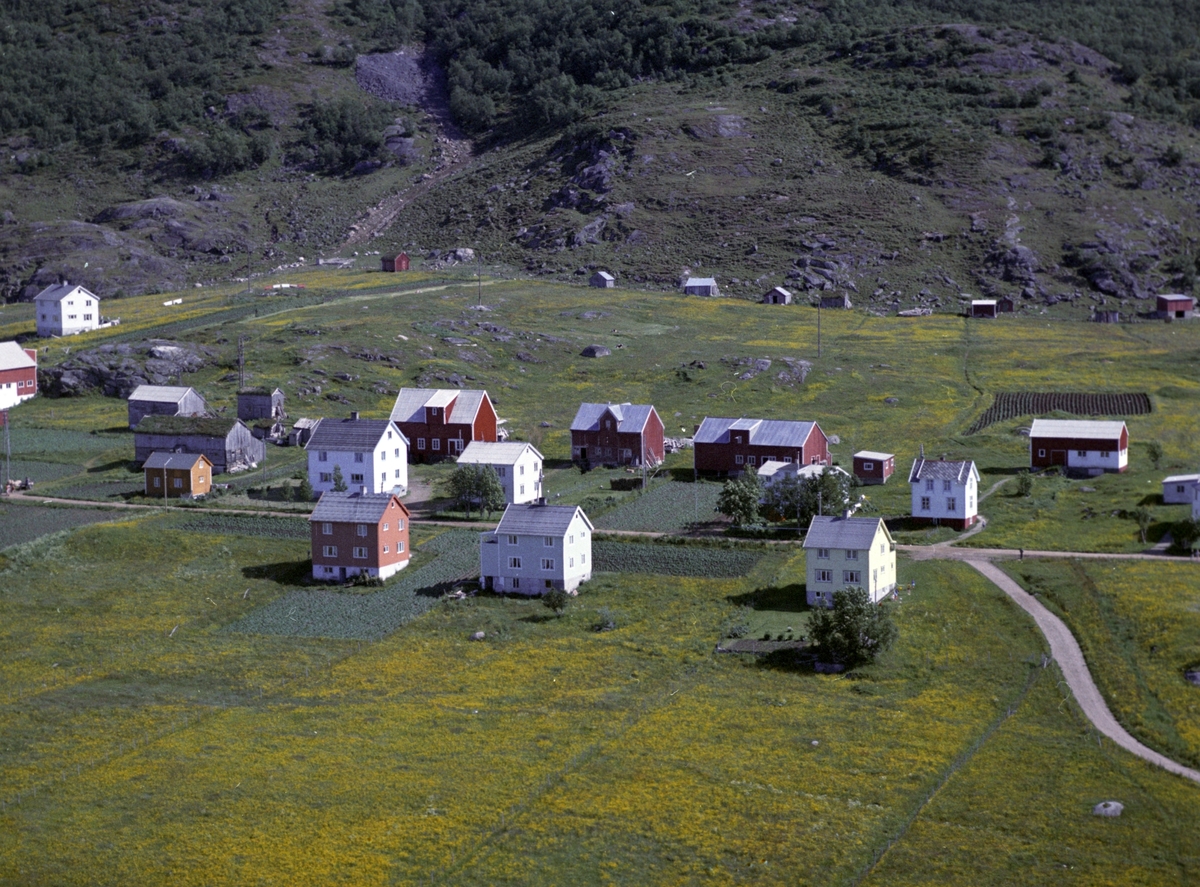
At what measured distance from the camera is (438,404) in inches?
3861

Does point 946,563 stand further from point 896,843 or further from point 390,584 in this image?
point 896,843

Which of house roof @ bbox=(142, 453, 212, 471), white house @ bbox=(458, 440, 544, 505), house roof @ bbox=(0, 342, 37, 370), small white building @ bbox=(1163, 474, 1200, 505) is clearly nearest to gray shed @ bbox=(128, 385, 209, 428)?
house roof @ bbox=(142, 453, 212, 471)

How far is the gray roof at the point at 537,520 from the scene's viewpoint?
6888cm

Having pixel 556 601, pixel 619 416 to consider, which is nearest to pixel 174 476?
pixel 619 416

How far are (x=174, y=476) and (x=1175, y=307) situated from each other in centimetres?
11040

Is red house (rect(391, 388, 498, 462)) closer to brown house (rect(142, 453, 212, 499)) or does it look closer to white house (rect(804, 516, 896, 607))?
brown house (rect(142, 453, 212, 499))

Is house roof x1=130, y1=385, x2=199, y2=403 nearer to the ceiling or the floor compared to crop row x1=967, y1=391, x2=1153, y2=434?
nearer to the ceiling

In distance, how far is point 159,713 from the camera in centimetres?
5303

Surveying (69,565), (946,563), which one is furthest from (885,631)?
(69,565)

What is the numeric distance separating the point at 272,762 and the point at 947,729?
23016 mm

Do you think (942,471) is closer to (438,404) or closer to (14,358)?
(438,404)

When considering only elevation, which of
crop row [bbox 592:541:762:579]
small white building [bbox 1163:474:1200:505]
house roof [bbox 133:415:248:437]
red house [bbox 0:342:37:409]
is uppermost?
red house [bbox 0:342:37:409]

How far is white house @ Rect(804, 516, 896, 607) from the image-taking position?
64.5 metres

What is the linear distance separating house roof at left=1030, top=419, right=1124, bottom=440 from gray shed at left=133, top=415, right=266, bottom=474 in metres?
51.5
